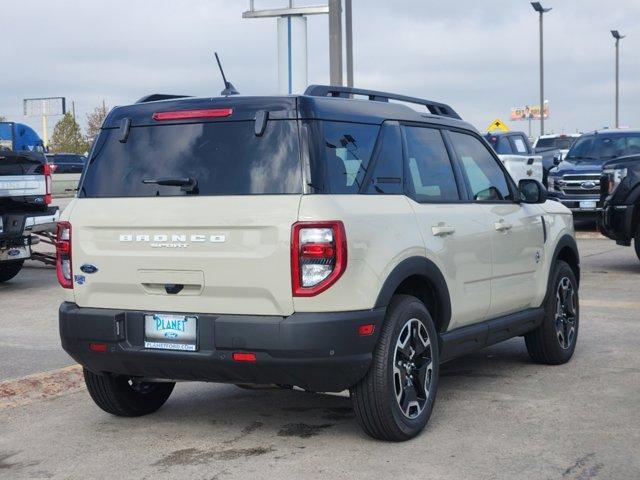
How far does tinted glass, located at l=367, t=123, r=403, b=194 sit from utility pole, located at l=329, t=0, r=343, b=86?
412 inches

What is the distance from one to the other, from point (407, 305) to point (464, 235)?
3.09 feet

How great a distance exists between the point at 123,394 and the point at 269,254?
1667 mm

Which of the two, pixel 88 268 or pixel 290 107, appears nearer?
pixel 290 107

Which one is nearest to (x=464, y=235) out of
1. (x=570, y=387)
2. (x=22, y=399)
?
(x=570, y=387)

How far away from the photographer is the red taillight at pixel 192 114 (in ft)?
19.1

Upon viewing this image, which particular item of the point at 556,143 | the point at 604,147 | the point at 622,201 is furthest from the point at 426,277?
the point at 556,143

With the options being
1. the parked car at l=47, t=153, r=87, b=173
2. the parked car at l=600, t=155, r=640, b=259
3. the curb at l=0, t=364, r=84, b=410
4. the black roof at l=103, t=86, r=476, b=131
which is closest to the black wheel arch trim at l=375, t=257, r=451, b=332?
the black roof at l=103, t=86, r=476, b=131

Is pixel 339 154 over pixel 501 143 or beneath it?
beneath

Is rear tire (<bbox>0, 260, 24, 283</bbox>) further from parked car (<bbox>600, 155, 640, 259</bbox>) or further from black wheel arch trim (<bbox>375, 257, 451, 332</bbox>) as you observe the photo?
black wheel arch trim (<bbox>375, 257, 451, 332</bbox>)

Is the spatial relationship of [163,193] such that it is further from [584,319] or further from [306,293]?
[584,319]

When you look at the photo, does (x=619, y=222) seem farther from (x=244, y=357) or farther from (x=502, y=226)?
(x=244, y=357)

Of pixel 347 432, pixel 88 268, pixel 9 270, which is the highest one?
pixel 88 268

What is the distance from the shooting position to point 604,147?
2189 cm

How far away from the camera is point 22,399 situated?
23.9 ft
